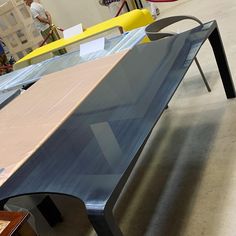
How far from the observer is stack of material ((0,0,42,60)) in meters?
5.57

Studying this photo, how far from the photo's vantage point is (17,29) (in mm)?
5711

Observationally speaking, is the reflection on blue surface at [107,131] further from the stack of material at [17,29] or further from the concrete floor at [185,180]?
the stack of material at [17,29]

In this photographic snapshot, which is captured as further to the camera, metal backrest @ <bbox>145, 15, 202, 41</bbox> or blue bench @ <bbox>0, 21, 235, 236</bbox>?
metal backrest @ <bbox>145, 15, 202, 41</bbox>

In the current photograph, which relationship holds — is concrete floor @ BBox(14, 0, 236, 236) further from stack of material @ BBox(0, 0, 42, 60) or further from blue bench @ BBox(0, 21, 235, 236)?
stack of material @ BBox(0, 0, 42, 60)

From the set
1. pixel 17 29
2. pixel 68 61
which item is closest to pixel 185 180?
pixel 68 61

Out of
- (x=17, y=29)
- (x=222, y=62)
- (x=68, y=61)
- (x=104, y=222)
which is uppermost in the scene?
(x=17, y=29)

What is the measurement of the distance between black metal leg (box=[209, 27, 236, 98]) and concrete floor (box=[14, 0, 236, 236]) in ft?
0.29

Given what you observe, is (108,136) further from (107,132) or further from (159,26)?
(159,26)

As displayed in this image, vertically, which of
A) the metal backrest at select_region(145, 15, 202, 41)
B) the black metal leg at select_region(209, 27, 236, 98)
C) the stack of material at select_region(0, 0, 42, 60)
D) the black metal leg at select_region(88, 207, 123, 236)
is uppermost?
the stack of material at select_region(0, 0, 42, 60)

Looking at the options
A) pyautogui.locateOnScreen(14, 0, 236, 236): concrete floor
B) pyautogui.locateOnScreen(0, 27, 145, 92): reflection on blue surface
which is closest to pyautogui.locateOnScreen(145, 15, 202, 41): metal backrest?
pyautogui.locateOnScreen(0, 27, 145, 92): reflection on blue surface

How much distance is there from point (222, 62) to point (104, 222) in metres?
1.62

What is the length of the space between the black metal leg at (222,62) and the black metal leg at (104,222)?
1.54m

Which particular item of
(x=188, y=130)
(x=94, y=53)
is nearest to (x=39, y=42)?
(x=94, y=53)

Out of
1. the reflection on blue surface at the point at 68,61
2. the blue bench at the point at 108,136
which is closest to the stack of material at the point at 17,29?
the reflection on blue surface at the point at 68,61
